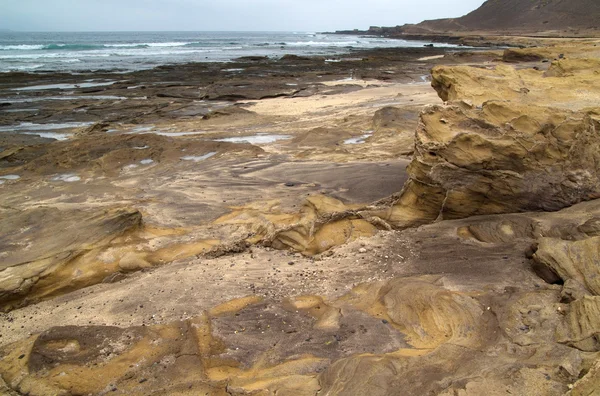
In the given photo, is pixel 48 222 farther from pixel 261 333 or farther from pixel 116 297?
pixel 261 333

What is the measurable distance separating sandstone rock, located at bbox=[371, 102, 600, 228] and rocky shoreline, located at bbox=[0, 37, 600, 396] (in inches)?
0.7

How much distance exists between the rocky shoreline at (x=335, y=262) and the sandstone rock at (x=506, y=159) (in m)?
0.02

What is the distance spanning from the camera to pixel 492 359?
2631 mm

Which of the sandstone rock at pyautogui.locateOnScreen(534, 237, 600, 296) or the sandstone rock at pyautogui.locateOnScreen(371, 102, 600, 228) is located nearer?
the sandstone rock at pyautogui.locateOnScreen(534, 237, 600, 296)

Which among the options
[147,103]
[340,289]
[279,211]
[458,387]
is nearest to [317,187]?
[279,211]

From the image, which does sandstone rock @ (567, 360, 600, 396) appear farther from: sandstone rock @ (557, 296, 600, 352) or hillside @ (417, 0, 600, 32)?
hillside @ (417, 0, 600, 32)

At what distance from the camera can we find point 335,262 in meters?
4.41

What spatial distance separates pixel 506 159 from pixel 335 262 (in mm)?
2096

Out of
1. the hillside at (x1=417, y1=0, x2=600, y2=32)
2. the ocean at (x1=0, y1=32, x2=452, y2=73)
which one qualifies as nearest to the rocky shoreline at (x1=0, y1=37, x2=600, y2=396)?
the ocean at (x1=0, y1=32, x2=452, y2=73)

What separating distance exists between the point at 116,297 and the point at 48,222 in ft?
7.51

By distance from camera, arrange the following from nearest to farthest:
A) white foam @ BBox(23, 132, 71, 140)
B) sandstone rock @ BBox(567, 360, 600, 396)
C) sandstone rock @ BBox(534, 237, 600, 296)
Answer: sandstone rock @ BBox(567, 360, 600, 396) < sandstone rock @ BBox(534, 237, 600, 296) < white foam @ BBox(23, 132, 71, 140)

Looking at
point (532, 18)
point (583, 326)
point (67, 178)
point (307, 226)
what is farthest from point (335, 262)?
point (532, 18)

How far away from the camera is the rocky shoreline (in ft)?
9.15

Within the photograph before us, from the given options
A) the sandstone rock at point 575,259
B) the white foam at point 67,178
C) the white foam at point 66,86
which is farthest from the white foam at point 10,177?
the white foam at point 66,86
